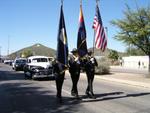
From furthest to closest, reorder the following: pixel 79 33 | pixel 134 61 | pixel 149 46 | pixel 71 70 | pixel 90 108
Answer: pixel 134 61, pixel 149 46, pixel 79 33, pixel 71 70, pixel 90 108

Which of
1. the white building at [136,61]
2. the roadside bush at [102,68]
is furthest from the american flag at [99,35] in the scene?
the white building at [136,61]

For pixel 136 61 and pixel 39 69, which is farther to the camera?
pixel 136 61

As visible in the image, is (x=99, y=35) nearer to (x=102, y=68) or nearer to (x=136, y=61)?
(x=102, y=68)

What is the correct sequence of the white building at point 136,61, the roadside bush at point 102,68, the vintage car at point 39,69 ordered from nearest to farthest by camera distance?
the vintage car at point 39,69, the roadside bush at point 102,68, the white building at point 136,61

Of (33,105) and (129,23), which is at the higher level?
(129,23)

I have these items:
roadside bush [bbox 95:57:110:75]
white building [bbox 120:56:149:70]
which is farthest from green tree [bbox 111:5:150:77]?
white building [bbox 120:56:149:70]

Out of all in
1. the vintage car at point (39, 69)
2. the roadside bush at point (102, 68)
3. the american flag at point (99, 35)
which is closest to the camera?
the american flag at point (99, 35)

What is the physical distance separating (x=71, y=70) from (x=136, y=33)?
56.8ft

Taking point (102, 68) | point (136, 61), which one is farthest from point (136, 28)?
point (136, 61)

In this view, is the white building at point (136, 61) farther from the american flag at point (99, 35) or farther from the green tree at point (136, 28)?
the american flag at point (99, 35)

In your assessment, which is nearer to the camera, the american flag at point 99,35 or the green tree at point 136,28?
the american flag at point 99,35

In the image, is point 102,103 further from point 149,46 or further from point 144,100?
point 149,46

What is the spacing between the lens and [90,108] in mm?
12508

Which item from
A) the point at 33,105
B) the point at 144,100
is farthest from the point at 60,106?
the point at 144,100
